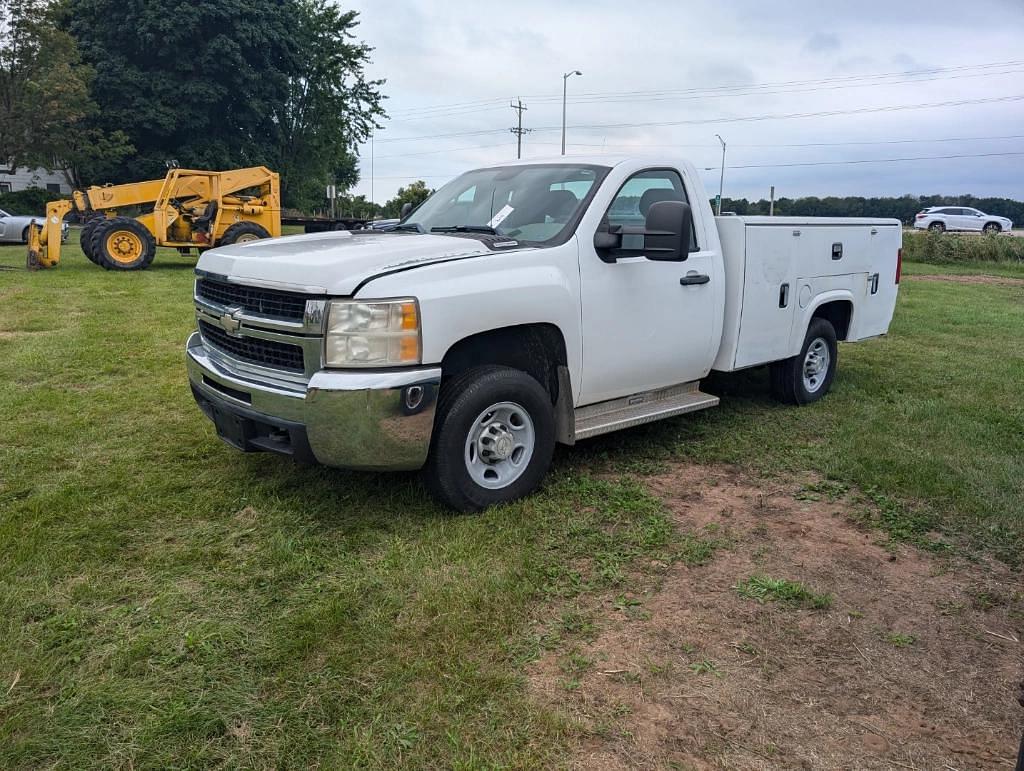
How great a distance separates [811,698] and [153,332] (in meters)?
8.40

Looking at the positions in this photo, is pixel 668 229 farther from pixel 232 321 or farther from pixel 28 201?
pixel 28 201

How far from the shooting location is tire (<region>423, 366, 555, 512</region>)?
398cm

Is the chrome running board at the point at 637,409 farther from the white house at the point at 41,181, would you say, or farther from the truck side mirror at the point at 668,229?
the white house at the point at 41,181

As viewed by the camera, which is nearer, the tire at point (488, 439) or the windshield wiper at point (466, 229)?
the tire at point (488, 439)

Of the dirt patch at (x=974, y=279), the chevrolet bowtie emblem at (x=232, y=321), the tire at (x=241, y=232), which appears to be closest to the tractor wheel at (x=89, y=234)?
the tire at (x=241, y=232)

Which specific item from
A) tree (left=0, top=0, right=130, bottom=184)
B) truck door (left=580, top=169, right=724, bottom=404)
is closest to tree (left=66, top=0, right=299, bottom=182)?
tree (left=0, top=0, right=130, bottom=184)

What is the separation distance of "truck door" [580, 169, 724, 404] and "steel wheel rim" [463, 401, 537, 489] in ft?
1.70

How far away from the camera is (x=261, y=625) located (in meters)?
3.14

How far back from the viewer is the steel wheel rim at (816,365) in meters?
6.63

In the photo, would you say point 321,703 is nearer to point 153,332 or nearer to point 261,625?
point 261,625

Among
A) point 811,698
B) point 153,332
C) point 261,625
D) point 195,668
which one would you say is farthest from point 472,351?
point 153,332

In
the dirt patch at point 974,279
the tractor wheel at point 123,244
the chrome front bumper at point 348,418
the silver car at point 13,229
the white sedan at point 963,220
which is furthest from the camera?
the white sedan at point 963,220

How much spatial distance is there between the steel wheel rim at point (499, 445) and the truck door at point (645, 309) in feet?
1.70

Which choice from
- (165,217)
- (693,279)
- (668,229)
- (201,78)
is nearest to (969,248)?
(165,217)
